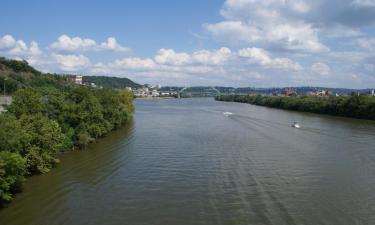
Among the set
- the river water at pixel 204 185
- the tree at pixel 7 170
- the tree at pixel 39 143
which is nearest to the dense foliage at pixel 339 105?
the river water at pixel 204 185

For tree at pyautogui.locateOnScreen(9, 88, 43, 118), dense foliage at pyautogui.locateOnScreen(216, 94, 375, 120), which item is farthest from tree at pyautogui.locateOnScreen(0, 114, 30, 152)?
dense foliage at pyautogui.locateOnScreen(216, 94, 375, 120)

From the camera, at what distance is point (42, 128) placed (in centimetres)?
2903

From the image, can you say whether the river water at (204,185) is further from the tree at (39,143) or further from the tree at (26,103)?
the tree at (26,103)

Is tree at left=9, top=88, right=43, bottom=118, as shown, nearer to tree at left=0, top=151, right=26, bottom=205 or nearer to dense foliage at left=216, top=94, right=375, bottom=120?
tree at left=0, top=151, right=26, bottom=205

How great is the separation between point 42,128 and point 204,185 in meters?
12.2

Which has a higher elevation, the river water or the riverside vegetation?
the riverside vegetation

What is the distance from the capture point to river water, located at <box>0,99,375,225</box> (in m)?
21.5

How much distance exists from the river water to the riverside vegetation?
1.22 m

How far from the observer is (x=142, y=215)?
2164cm

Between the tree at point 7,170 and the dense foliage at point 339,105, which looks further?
the dense foliage at point 339,105

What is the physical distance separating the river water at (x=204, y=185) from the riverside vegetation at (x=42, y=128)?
122 centimetres

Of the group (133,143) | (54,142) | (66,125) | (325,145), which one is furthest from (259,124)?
(54,142)

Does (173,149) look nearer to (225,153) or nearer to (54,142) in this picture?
(225,153)

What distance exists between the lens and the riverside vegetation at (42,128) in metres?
22.8
